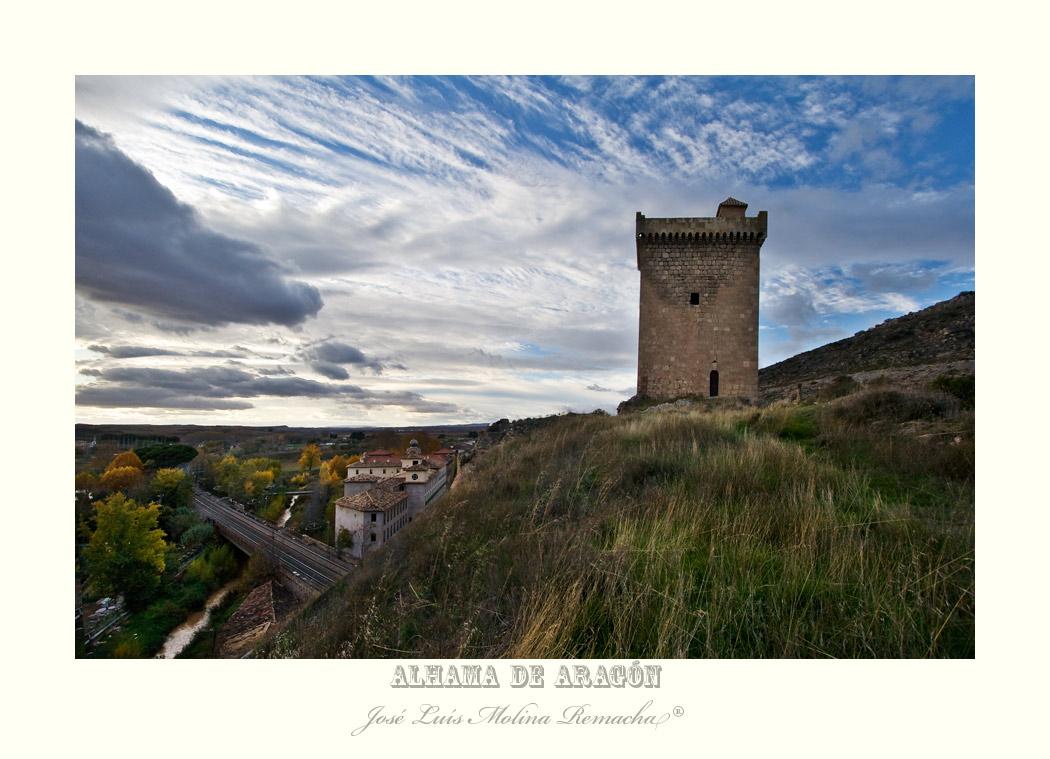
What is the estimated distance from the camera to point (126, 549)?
4602 mm

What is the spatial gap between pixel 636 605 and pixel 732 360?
1489cm

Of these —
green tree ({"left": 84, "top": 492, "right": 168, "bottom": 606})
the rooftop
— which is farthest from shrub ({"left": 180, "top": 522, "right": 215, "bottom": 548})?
the rooftop

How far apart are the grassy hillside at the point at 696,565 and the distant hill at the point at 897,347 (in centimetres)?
1470

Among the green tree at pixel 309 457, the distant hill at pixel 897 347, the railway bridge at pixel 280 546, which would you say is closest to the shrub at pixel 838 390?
the distant hill at pixel 897 347

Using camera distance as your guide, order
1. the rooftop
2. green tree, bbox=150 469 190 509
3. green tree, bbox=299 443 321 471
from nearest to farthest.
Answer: green tree, bbox=150 469 190 509 < green tree, bbox=299 443 321 471 < the rooftop

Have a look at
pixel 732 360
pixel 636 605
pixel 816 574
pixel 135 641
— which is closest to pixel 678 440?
pixel 816 574

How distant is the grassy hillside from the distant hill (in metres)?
14.7

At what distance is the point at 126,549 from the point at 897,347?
2968 cm

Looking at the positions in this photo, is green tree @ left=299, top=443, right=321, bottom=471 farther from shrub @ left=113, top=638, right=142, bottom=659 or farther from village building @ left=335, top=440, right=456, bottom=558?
shrub @ left=113, top=638, right=142, bottom=659

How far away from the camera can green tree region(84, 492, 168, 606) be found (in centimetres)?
402

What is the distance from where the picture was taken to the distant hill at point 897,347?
750 inches

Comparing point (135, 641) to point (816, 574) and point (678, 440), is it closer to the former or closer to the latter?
point (816, 574)

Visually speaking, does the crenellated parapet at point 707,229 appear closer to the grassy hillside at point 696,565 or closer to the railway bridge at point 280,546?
the grassy hillside at point 696,565
